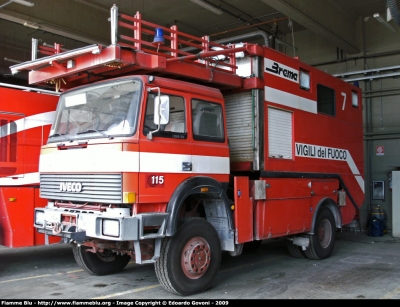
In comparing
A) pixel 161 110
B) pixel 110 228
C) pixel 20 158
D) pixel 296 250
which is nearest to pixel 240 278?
pixel 296 250

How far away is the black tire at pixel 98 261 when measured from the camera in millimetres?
7234

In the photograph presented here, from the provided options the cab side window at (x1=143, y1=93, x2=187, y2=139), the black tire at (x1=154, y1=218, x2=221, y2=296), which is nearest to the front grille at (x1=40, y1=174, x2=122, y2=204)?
the cab side window at (x1=143, y1=93, x2=187, y2=139)

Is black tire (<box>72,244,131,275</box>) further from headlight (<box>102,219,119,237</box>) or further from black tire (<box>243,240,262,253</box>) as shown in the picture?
black tire (<box>243,240,262,253</box>)

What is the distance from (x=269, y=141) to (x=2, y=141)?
4.57 m

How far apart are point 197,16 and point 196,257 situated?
10751mm

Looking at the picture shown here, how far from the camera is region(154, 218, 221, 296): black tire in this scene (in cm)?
589

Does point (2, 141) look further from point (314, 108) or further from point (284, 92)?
point (314, 108)

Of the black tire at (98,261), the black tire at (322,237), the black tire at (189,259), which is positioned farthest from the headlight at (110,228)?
the black tire at (322,237)

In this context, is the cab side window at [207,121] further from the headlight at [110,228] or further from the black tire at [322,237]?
the black tire at [322,237]

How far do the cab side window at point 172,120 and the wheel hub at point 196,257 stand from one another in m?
1.51

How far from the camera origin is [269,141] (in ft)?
25.1

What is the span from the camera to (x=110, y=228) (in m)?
5.48

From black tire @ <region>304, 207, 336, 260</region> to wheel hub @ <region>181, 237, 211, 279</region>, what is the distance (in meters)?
3.23

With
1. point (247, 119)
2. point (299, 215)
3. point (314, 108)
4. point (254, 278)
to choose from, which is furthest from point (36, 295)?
point (314, 108)
